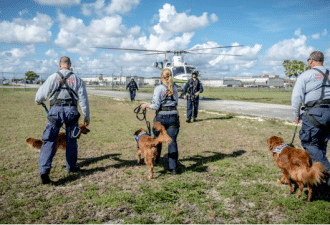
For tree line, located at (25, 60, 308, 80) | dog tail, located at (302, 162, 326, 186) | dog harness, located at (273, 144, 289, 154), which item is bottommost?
dog tail, located at (302, 162, 326, 186)

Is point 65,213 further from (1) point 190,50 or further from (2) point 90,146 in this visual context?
(1) point 190,50

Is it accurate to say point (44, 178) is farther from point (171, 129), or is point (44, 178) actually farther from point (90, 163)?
point (171, 129)

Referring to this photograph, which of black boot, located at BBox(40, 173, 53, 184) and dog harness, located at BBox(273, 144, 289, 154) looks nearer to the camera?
dog harness, located at BBox(273, 144, 289, 154)

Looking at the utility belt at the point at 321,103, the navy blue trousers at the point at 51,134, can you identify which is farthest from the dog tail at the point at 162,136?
the utility belt at the point at 321,103

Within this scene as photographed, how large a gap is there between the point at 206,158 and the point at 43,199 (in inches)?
144

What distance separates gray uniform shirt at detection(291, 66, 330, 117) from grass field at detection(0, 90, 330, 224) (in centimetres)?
155

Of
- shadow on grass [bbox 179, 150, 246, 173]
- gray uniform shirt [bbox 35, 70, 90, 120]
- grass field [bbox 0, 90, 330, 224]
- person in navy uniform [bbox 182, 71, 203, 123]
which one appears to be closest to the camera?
grass field [bbox 0, 90, 330, 224]

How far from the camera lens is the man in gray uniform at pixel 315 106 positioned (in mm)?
3643

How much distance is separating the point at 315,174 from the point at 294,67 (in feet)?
185

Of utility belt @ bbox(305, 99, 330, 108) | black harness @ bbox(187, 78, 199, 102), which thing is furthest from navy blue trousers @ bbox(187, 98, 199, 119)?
utility belt @ bbox(305, 99, 330, 108)

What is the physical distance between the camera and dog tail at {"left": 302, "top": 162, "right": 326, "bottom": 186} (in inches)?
128

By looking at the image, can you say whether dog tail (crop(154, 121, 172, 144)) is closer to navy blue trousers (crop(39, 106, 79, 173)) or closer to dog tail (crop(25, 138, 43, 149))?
navy blue trousers (crop(39, 106, 79, 173))

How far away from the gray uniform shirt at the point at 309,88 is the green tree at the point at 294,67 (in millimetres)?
54722

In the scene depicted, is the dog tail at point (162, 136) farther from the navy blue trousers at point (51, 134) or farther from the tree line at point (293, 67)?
the tree line at point (293, 67)
